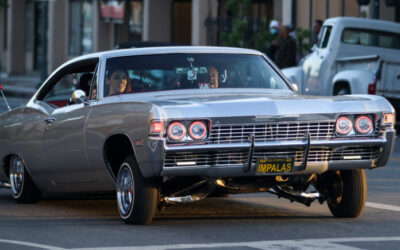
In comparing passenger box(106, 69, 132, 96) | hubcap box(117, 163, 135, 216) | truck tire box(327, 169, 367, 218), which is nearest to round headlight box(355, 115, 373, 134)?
truck tire box(327, 169, 367, 218)

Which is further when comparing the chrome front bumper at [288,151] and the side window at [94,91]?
the side window at [94,91]

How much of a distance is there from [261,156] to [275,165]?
0.14m

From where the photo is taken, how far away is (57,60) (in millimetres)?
46562

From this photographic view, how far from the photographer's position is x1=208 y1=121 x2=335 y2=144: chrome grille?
870 cm

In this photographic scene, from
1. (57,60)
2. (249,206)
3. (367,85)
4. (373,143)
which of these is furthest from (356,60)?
(57,60)

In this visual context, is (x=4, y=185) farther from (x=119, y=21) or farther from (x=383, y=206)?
(x=119, y=21)

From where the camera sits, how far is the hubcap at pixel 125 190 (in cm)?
912

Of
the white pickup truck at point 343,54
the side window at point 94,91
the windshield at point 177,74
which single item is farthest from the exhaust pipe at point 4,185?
the white pickup truck at point 343,54

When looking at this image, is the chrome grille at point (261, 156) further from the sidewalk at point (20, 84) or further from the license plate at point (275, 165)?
the sidewalk at point (20, 84)

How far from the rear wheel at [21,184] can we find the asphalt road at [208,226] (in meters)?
0.09

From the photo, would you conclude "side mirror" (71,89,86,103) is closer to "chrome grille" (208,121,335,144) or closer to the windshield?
the windshield

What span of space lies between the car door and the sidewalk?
26708 millimetres

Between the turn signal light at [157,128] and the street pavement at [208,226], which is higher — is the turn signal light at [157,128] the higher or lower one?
the higher one

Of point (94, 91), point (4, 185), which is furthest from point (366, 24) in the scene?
point (94, 91)
